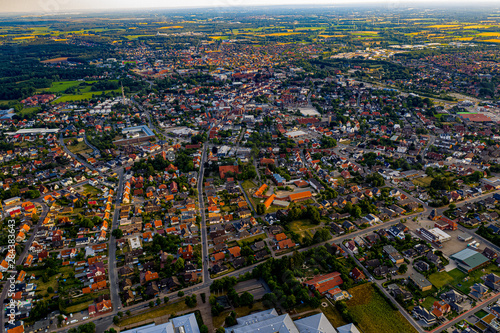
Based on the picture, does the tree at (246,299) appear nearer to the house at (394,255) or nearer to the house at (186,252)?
the house at (186,252)

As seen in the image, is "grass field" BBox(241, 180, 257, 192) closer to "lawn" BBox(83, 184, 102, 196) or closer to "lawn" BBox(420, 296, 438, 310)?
"lawn" BBox(83, 184, 102, 196)

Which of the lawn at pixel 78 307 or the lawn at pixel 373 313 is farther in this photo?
the lawn at pixel 78 307

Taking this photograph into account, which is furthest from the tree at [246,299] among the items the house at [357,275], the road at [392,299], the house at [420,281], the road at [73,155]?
the road at [73,155]

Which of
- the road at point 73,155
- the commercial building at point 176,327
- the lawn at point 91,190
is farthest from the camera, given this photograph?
the road at point 73,155

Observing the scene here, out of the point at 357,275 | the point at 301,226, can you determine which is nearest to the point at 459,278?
the point at 357,275

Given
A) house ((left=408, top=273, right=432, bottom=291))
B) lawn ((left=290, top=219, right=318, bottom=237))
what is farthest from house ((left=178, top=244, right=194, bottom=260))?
house ((left=408, top=273, right=432, bottom=291))

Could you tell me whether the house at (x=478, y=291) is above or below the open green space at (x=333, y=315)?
above
